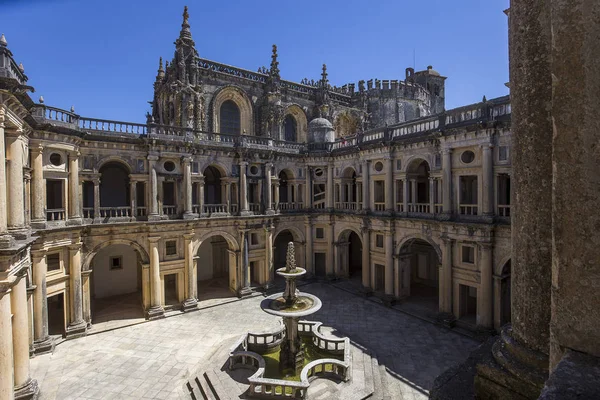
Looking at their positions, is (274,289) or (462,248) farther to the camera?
(274,289)

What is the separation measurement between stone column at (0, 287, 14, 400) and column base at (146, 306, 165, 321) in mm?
10455

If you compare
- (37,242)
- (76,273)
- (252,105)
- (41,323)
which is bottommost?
(41,323)

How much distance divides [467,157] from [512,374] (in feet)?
63.1

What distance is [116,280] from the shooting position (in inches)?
1085

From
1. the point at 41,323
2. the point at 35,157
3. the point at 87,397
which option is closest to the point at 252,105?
the point at 35,157

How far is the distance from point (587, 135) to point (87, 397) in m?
18.2

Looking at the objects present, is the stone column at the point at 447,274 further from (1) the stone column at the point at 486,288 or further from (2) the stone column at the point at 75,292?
(2) the stone column at the point at 75,292

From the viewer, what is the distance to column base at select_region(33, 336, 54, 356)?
686 inches

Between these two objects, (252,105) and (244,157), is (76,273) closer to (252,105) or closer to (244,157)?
(244,157)

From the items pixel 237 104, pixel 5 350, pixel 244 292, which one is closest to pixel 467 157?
pixel 244 292

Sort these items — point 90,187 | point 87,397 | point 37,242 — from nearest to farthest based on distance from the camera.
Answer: point 87,397
point 37,242
point 90,187

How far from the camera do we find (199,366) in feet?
52.5

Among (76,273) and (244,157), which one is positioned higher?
(244,157)

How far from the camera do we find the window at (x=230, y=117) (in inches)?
1169
